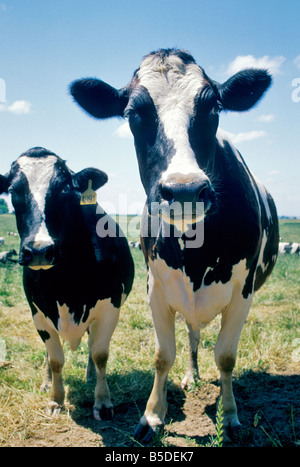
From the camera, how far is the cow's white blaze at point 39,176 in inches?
130

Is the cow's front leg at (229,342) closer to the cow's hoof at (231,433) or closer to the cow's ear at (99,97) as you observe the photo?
the cow's hoof at (231,433)

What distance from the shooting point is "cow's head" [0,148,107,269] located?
316 cm

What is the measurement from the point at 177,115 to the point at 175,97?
0.18m

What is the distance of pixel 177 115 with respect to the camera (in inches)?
99.7

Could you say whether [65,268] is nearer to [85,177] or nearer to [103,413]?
[85,177]

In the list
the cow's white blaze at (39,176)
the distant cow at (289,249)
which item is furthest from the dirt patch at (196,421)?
the distant cow at (289,249)

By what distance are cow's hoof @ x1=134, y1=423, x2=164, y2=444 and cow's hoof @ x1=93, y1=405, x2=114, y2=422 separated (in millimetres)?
465

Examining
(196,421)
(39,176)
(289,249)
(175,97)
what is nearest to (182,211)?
(175,97)

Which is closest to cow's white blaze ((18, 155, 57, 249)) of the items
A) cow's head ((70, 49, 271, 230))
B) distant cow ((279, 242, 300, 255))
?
cow's head ((70, 49, 271, 230))

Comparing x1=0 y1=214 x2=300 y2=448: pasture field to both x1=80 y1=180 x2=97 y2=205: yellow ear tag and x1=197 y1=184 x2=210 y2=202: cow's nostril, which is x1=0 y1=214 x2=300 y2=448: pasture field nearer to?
x1=197 y1=184 x2=210 y2=202: cow's nostril

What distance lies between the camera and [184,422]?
334cm

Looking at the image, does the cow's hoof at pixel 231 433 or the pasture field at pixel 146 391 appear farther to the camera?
the pasture field at pixel 146 391

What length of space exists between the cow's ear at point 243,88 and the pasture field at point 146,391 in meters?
2.55

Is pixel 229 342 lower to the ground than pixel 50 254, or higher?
lower
